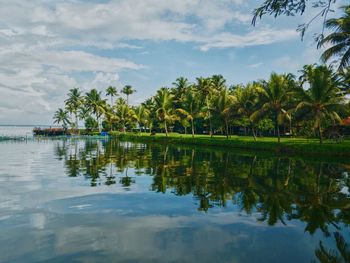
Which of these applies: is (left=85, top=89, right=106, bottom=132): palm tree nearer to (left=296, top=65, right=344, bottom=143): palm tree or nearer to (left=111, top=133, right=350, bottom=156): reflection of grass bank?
(left=111, top=133, right=350, bottom=156): reflection of grass bank

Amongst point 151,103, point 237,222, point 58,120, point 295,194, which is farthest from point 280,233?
point 58,120

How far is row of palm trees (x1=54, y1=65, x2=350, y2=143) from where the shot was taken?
34.4 meters

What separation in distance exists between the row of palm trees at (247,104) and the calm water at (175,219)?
63.7 feet

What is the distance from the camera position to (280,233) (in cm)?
844

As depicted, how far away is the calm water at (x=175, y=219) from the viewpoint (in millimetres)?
7141

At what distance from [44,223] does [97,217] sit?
164cm

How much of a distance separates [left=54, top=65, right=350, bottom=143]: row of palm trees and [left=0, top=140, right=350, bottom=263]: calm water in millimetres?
19415

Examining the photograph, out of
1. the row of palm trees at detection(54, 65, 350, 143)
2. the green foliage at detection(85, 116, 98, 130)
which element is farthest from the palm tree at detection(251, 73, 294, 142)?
the green foliage at detection(85, 116, 98, 130)

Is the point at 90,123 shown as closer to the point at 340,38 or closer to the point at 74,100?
the point at 74,100

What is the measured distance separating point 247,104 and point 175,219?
Result: 134ft

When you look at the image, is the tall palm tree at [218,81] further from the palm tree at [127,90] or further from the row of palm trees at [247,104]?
the palm tree at [127,90]

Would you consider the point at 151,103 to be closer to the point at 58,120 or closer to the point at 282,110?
the point at 58,120

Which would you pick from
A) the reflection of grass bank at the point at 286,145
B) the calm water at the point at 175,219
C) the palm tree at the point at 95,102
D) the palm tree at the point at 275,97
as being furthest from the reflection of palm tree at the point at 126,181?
the palm tree at the point at 95,102

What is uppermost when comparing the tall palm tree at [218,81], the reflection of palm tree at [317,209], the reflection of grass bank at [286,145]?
the tall palm tree at [218,81]
